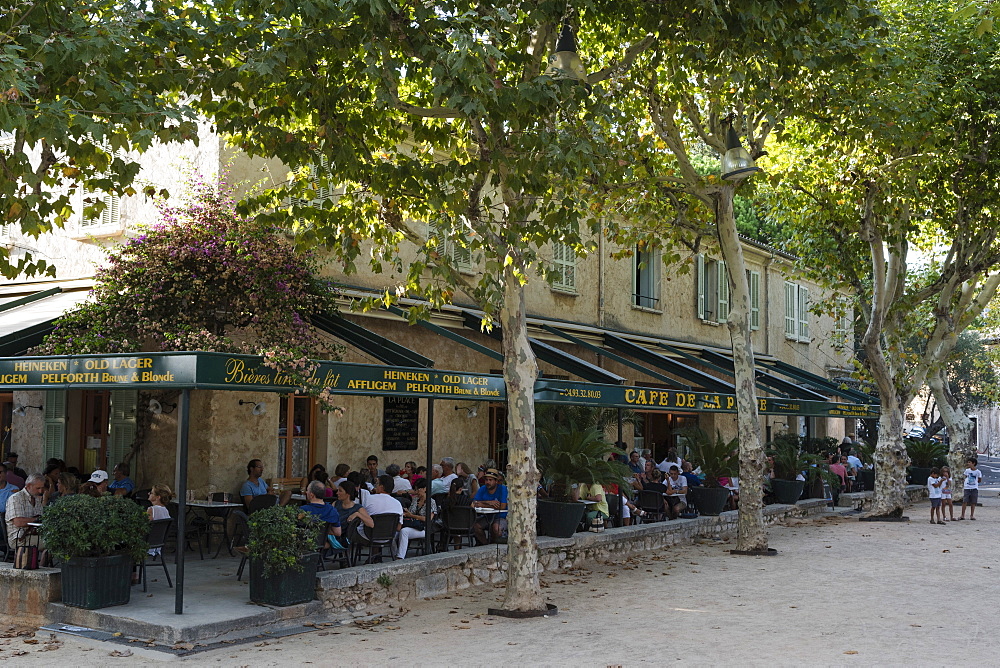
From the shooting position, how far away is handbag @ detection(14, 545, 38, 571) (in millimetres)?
9102

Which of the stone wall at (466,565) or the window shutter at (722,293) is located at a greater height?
the window shutter at (722,293)

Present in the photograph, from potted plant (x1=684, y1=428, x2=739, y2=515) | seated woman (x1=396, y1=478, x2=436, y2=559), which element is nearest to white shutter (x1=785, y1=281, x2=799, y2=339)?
potted plant (x1=684, y1=428, x2=739, y2=515)

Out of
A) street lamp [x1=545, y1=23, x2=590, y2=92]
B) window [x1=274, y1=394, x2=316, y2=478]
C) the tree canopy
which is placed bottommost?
window [x1=274, y1=394, x2=316, y2=478]

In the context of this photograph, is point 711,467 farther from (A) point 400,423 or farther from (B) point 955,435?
(B) point 955,435

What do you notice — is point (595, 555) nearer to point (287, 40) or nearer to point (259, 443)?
point (259, 443)

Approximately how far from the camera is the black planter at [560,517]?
499 inches

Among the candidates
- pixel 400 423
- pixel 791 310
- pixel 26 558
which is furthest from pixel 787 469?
pixel 26 558

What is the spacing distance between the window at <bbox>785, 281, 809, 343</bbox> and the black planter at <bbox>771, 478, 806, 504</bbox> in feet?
26.5

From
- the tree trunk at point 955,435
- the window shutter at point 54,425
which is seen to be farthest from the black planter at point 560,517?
the tree trunk at point 955,435

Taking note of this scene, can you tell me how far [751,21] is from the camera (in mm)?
9852

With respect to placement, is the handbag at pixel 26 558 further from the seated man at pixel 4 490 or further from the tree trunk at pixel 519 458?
the tree trunk at pixel 519 458

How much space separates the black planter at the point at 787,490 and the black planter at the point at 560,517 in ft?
26.8

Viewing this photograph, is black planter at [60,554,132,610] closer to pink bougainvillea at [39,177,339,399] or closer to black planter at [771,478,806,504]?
pink bougainvillea at [39,177,339,399]

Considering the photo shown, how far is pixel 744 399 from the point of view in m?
14.5
